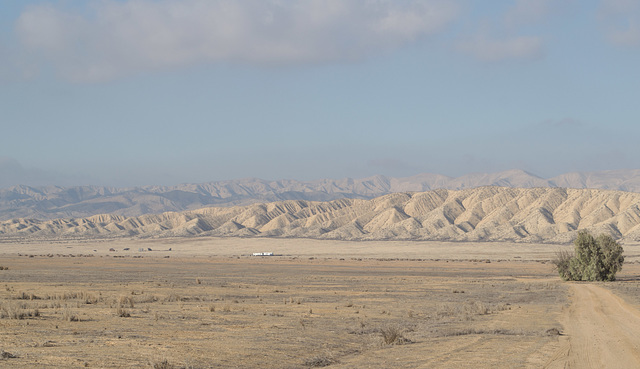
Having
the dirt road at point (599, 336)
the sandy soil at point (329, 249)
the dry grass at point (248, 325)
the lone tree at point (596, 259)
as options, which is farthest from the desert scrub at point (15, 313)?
the sandy soil at point (329, 249)

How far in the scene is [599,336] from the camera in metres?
20.2

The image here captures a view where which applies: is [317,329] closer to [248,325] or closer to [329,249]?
[248,325]

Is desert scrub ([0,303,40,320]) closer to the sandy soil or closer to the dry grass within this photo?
the dry grass

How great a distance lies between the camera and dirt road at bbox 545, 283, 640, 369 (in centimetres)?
1545

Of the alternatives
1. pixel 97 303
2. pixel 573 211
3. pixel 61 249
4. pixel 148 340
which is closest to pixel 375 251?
pixel 573 211

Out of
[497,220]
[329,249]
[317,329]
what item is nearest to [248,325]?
[317,329]

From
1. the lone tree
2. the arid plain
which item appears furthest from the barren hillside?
the arid plain

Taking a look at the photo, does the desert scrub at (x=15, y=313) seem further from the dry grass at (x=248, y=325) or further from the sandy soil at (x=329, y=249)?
the sandy soil at (x=329, y=249)

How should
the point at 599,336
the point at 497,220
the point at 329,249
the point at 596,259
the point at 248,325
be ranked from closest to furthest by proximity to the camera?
the point at 599,336 → the point at 248,325 → the point at 596,259 → the point at 329,249 → the point at 497,220

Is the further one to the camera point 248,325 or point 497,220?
point 497,220

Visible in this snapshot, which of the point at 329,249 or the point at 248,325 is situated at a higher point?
the point at 248,325

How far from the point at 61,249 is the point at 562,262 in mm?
118783

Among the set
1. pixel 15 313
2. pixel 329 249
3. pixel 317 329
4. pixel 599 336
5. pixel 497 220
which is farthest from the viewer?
pixel 497 220

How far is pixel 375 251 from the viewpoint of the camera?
428 ft
